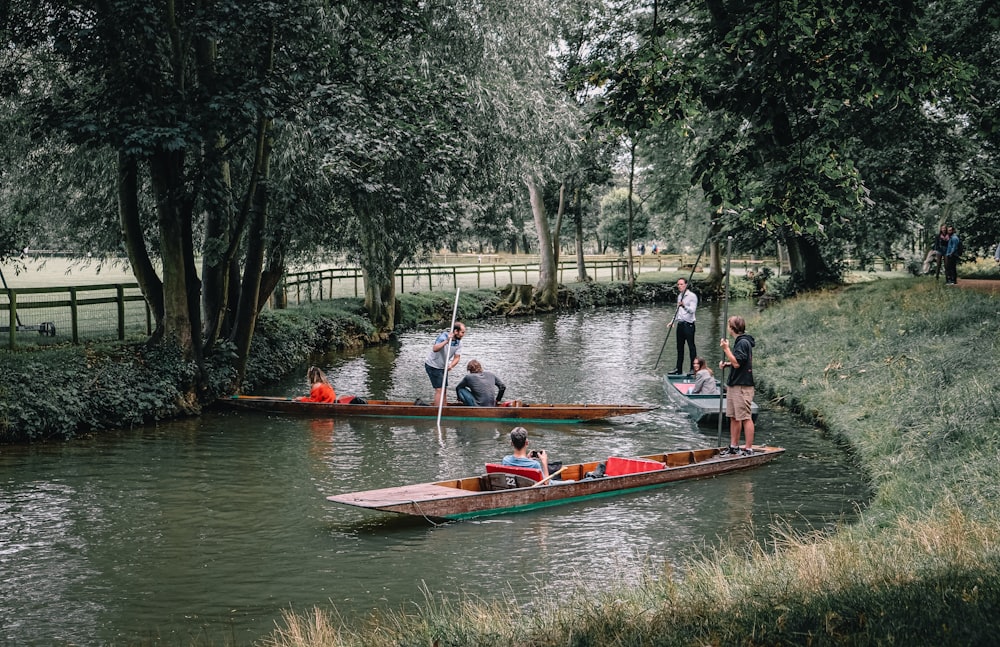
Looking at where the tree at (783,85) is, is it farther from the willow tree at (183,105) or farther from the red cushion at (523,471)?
the willow tree at (183,105)

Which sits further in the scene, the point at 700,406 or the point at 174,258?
the point at 174,258

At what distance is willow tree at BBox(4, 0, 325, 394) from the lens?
14898mm

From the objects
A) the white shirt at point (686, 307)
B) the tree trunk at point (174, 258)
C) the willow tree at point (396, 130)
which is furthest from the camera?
the white shirt at point (686, 307)

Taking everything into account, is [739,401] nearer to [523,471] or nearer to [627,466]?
[627,466]

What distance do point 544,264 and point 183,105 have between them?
27.6 m

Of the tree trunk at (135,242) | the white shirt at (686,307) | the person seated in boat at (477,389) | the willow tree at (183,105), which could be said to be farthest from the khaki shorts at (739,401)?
the tree trunk at (135,242)

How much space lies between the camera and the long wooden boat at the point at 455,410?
16.4 m

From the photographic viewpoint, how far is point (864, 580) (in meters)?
6.07

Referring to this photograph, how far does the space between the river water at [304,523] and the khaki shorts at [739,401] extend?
2.83 feet

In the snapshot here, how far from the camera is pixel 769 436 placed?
596 inches

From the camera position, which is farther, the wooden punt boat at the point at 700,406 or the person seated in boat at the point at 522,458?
the wooden punt boat at the point at 700,406

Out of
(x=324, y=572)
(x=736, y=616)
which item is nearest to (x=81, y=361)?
(x=324, y=572)

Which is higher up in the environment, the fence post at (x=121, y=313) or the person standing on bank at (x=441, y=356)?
the fence post at (x=121, y=313)

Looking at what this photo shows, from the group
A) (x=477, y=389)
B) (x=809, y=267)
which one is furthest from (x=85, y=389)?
(x=809, y=267)
